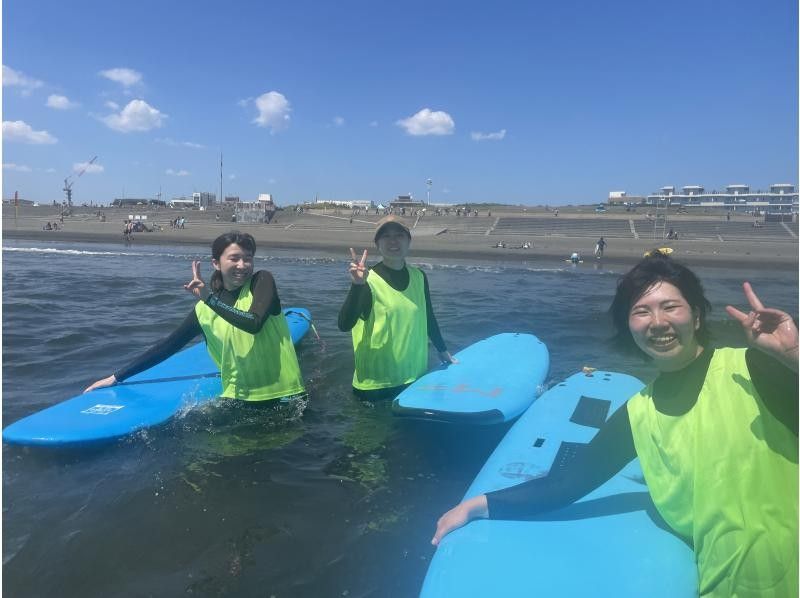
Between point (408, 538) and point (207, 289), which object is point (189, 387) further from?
point (408, 538)

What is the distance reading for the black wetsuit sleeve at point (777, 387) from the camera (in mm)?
1495

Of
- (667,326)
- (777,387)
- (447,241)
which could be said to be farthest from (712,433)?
(447,241)

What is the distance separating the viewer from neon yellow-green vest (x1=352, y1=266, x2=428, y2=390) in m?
3.98

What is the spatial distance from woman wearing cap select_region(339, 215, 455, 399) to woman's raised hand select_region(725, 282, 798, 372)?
2.49 m

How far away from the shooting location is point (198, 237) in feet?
118

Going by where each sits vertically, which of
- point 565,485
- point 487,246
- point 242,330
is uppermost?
point 487,246

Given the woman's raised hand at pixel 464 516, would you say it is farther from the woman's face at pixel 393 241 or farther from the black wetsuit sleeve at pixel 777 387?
the woman's face at pixel 393 241

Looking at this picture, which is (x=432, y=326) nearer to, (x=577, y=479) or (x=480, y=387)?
(x=480, y=387)

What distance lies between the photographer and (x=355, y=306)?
151 inches

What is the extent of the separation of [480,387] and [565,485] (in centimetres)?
209

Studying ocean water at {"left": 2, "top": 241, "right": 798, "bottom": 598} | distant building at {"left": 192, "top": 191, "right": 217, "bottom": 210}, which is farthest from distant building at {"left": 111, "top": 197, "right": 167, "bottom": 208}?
ocean water at {"left": 2, "top": 241, "right": 798, "bottom": 598}

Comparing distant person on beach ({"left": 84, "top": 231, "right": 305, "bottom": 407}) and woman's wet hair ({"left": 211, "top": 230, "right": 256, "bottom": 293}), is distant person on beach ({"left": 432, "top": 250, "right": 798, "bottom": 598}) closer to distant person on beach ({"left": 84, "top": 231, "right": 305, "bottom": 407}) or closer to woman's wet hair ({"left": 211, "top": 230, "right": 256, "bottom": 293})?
distant person on beach ({"left": 84, "top": 231, "right": 305, "bottom": 407})

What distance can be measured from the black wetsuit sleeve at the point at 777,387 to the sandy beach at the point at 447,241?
25190mm

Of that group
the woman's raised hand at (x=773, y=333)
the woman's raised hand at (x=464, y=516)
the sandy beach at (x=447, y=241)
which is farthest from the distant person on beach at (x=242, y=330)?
the sandy beach at (x=447, y=241)
